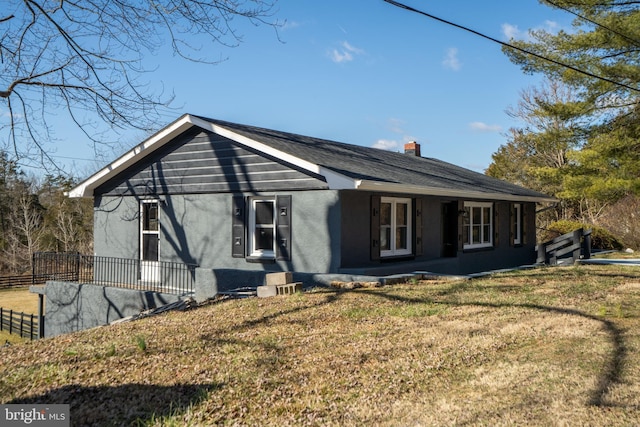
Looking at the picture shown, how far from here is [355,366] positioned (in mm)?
6176

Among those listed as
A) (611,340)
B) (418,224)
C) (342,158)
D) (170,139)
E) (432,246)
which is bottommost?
(611,340)

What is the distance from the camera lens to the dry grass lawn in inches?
193

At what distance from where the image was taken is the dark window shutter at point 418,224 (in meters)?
14.9

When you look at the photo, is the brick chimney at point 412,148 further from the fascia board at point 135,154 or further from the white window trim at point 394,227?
the fascia board at point 135,154

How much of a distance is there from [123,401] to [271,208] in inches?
343

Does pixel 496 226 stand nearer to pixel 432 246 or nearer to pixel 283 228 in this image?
pixel 432 246

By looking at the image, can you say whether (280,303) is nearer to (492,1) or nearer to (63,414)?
(63,414)

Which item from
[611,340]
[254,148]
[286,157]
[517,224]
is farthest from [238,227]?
[517,224]

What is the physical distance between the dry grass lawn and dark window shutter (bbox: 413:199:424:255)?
5.01m

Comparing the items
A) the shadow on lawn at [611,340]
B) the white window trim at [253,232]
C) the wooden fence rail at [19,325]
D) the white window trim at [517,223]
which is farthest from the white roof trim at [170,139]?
the white window trim at [517,223]

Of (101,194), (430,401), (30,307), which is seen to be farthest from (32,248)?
(430,401)

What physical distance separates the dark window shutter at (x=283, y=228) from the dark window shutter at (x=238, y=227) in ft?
3.29

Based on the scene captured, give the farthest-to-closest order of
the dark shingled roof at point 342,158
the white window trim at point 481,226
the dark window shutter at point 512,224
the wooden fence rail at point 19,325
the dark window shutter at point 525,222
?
1. the dark window shutter at point 525,222
2. the dark window shutter at point 512,224
3. the wooden fence rail at point 19,325
4. the white window trim at point 481,226
5. the dark shingled roof at point 342,158

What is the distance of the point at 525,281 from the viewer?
41.8ft
